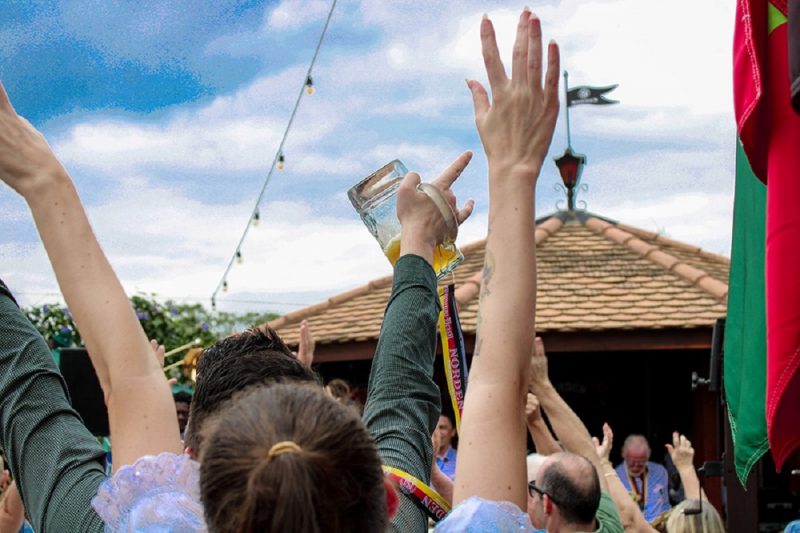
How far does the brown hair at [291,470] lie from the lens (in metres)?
1.06

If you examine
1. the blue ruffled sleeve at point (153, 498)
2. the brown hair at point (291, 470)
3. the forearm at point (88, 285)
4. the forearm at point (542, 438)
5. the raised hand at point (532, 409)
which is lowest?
the forearm at point (542, 438)

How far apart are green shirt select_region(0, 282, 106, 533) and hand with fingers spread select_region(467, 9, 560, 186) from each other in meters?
0.79

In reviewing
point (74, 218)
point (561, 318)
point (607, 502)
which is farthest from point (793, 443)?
point (561, 318)

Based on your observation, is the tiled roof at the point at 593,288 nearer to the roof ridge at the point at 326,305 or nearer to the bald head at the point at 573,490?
the roof ridge at the point at 326,305

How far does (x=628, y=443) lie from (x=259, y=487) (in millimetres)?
7576

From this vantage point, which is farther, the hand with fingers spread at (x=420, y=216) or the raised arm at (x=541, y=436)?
the raised arm at (x=541, y=436)

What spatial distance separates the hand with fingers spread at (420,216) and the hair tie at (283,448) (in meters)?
0.77

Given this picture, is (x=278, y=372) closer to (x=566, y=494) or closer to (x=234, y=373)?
(x=234, y=373)

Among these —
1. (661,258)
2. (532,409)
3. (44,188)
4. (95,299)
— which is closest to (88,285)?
(95,299)

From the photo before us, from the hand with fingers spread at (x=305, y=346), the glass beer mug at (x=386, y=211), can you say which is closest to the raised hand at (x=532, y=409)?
the hand with fingers spread at (x=305, y=346)

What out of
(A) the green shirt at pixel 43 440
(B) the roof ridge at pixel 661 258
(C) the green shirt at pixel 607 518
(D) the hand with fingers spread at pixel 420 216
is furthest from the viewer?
(B) the roof ridge at pixel 661 258

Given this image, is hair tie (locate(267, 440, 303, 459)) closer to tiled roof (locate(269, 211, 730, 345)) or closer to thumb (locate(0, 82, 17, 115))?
thumb (locate(0, 82, 17, 115))

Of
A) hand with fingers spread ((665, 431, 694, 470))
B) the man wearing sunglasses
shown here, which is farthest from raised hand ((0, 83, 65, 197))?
hand with fingers spread ((665, 431, 694, 470))

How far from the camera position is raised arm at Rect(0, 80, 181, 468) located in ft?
5.35
